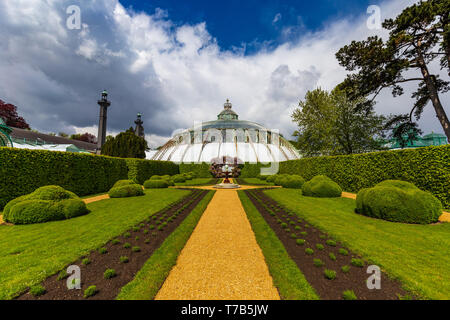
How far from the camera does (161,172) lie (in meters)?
26.7

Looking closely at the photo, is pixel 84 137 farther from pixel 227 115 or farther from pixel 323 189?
pixel 323 189

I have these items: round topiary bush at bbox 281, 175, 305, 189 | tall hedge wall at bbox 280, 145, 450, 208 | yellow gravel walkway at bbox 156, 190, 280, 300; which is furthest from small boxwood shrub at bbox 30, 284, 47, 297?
round topiary bush at bbox 281, 175, 305, 189

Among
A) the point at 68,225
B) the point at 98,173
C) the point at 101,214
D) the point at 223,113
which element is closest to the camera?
the point at 68,225

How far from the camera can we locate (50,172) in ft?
34.7

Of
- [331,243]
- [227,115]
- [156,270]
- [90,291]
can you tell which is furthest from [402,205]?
[227,115]

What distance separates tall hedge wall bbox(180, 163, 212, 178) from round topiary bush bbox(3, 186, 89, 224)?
89.3 ft

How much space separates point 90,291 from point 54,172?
12.1 metres

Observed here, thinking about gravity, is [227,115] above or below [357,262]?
above

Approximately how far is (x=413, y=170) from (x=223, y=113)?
4756 centimetres

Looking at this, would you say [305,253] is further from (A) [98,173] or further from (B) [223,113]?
(B) [223,113]

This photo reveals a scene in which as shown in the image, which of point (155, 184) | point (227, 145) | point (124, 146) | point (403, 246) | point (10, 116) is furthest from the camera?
point (10, 116)

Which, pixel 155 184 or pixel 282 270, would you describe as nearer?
pixel 282 270

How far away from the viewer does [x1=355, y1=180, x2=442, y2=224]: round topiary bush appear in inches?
242
